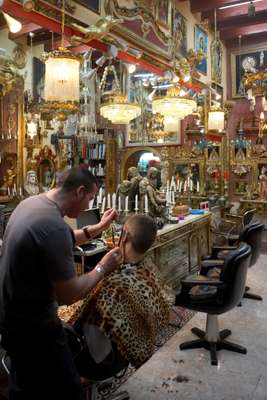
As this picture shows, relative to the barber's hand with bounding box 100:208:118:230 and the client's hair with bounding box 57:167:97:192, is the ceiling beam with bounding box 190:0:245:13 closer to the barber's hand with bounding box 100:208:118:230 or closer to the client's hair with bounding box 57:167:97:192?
the barber's hand with bounding box 100:208:118:230

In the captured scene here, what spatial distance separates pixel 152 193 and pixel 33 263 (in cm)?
253

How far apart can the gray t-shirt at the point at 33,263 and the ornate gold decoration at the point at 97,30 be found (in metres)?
2.34

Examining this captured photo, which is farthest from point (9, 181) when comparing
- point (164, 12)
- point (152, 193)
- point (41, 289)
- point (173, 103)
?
point (41, 289)

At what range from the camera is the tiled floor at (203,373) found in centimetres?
246

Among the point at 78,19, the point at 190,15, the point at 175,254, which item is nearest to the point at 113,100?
the point at 78,19

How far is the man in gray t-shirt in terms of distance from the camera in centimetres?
147

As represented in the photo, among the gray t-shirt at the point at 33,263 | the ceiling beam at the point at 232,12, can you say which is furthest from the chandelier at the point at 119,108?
the gray t-shirt at the point at 33,263

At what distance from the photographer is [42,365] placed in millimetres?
1561

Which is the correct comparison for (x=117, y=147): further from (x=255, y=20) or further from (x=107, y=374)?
(x=107, y=374)

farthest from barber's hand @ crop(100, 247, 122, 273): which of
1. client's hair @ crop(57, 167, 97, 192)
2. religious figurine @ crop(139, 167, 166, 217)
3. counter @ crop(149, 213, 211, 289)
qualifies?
religious figurine @ crop(139, 167, 166, 217)

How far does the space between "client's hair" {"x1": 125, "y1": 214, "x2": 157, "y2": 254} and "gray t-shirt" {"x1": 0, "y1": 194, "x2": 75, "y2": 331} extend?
53cm

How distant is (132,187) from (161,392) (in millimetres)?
2065

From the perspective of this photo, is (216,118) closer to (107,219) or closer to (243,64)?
(243,64)

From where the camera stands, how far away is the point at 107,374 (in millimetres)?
1911
